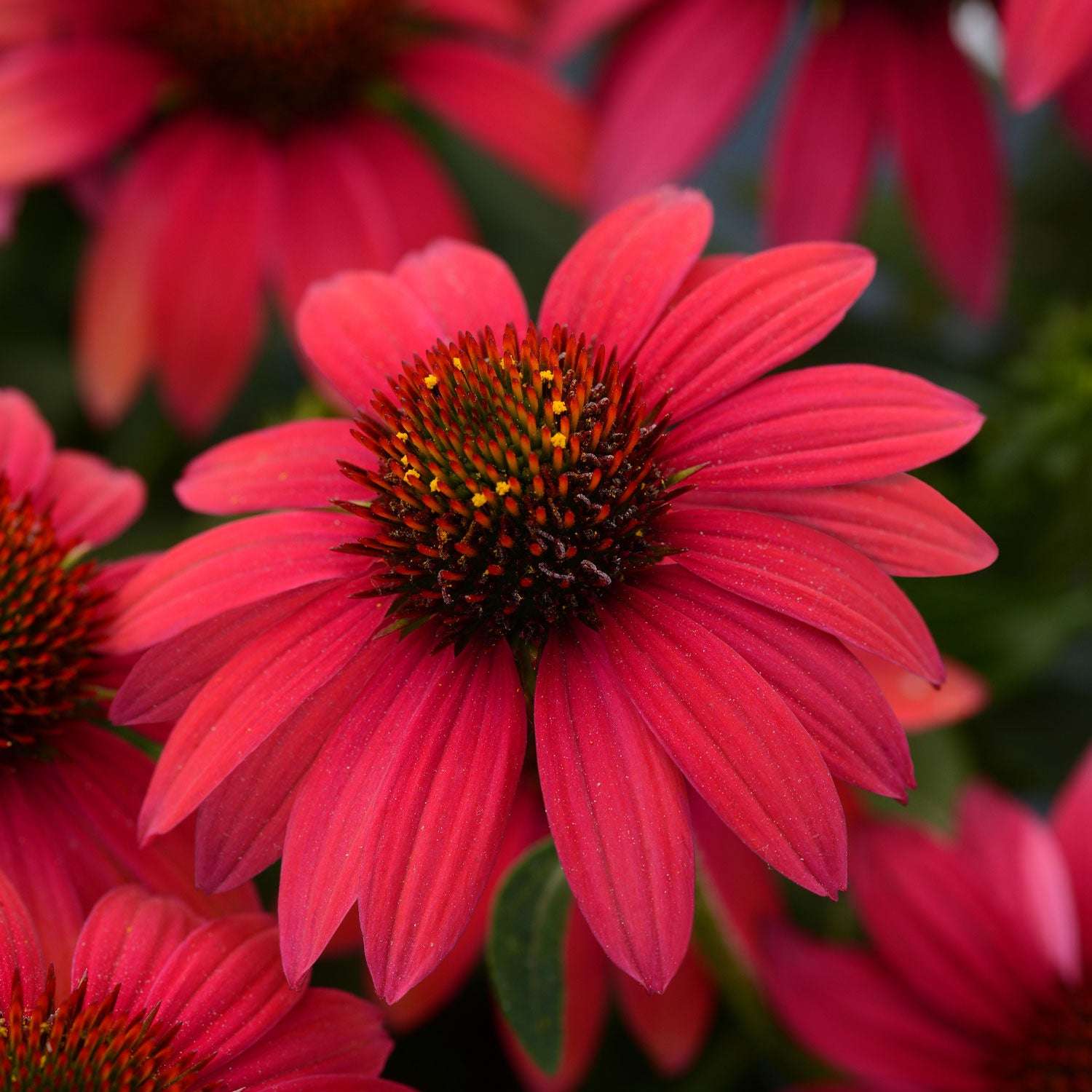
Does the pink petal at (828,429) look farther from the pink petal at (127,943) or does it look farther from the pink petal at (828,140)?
the pink petal at (828,140)

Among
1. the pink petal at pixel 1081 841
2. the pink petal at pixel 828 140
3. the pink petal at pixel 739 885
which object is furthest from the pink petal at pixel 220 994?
the pink petal at pixel 828 140

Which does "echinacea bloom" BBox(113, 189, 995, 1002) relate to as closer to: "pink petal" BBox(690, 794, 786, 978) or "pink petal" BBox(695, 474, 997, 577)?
"pink petal" BBox(695, 474, 997, 577)

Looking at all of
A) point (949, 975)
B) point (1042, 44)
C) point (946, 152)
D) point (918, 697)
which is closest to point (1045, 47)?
point (1042, 44)

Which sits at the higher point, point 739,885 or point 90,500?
point 90,500

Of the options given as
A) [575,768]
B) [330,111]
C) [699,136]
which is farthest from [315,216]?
[575,768]

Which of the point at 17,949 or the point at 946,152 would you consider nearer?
the point at 17,949

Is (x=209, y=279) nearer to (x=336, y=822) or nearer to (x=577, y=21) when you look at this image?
(x=577, y=21)

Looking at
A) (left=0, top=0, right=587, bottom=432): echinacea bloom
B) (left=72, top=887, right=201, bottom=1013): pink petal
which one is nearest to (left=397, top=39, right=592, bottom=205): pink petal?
(left=0, top=0, right=587, bottom=432): echinacea bloom
